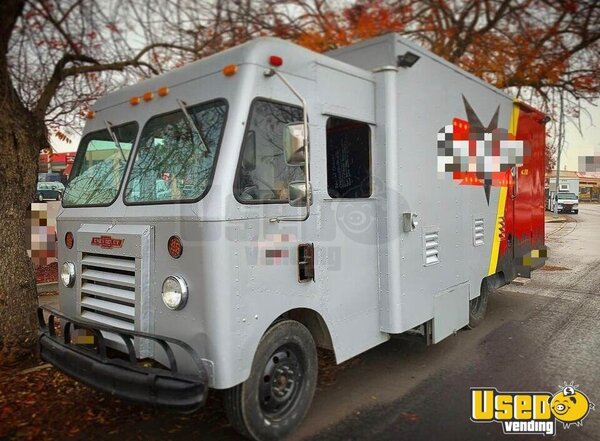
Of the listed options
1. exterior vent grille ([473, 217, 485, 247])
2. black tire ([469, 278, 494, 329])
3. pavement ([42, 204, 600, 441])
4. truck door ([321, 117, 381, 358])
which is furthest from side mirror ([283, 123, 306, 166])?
black tire ([469, 278, 494, 329])

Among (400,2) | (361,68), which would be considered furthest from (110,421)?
(400,2)

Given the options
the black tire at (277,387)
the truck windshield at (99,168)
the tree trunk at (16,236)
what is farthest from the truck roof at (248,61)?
the black tire at (277,387)

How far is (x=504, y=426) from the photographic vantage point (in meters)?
3.74

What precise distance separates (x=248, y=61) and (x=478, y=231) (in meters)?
3.77

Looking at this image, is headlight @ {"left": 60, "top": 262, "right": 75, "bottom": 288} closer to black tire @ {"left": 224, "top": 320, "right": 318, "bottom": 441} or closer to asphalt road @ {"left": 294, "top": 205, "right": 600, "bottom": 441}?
black tire @ {"left": 224, "top": 320, "right": 318, "bottom": 441}

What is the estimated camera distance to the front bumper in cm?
288

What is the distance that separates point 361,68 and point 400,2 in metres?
4.48

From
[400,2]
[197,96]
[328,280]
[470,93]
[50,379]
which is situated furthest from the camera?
[400,2]

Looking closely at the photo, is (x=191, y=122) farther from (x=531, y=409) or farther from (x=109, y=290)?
(x=531, y=409)

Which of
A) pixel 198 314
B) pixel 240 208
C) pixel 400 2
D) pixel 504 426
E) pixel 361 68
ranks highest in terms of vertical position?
pixel 400 2

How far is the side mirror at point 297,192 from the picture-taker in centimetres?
335

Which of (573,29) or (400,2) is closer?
(573,29)

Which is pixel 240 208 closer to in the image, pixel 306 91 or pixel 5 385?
pixel 306 91

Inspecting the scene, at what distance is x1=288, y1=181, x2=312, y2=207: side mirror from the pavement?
5.76 feet
